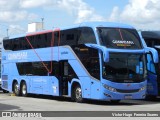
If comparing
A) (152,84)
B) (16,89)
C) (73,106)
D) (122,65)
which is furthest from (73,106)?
(16,89)

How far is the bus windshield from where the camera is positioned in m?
21.2

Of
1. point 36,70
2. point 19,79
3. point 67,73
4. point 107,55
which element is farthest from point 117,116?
point 19,79

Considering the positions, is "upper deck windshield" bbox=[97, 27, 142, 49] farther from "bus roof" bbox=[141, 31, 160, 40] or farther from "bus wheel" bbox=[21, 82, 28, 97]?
"bus wheel" bbox=[21, 82, 28, 97]

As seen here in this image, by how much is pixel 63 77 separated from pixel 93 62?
3072mm

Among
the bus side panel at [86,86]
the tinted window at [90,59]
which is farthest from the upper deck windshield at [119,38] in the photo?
the bus side panel at [86,86]

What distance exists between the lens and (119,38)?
21.8m

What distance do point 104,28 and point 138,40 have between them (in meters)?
1.82

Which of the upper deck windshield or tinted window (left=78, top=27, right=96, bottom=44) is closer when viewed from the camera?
the upper deck windshield

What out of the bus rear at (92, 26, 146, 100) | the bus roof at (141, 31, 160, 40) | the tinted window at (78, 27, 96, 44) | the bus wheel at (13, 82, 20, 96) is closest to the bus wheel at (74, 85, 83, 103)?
the bus rear at (92, 26, 146, 100)

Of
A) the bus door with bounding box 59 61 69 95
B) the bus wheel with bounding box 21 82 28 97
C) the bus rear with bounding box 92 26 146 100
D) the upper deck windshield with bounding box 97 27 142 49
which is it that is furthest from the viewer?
the bus wheel with bounding box 21 82 28 97

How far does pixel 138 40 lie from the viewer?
22250 mm

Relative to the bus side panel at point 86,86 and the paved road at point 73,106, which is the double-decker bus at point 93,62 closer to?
the bus side panel at point 86,86

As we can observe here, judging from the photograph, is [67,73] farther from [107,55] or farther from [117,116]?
[117,116]

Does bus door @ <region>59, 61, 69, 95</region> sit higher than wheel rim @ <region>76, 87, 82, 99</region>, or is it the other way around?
bus door @ <region>59, 61, 69, 95</region>
